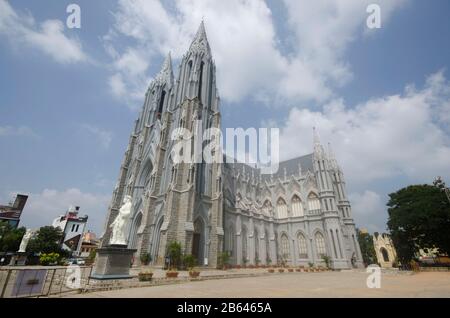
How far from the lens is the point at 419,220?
25250 millimetres

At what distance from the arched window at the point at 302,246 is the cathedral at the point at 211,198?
17 centimetres

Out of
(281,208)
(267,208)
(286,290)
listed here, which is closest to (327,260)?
(281,208)

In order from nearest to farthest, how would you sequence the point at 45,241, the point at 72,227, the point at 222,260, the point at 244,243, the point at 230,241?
1. the point at 222,260
2. the point at 45,241
3. the point at 230,241
4. the point at 244,243
5. the point at 72,227

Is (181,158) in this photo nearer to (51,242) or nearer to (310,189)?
(51,242)

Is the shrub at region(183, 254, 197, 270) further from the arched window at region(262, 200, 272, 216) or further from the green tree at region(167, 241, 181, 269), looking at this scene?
the arched window at region(262, 200, 272, 216)

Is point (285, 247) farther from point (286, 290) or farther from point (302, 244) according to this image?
point (286, 290)

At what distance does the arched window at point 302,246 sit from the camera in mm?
37122

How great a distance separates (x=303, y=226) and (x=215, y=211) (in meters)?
21.6

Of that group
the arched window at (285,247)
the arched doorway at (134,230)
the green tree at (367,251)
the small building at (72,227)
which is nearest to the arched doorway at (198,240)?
the arched doorway at (134,230)

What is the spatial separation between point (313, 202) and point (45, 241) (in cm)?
4392

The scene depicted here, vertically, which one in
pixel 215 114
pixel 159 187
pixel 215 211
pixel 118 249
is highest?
pixel 215 114

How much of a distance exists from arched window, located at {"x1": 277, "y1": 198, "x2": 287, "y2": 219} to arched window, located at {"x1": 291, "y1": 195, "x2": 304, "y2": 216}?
1.72 m
